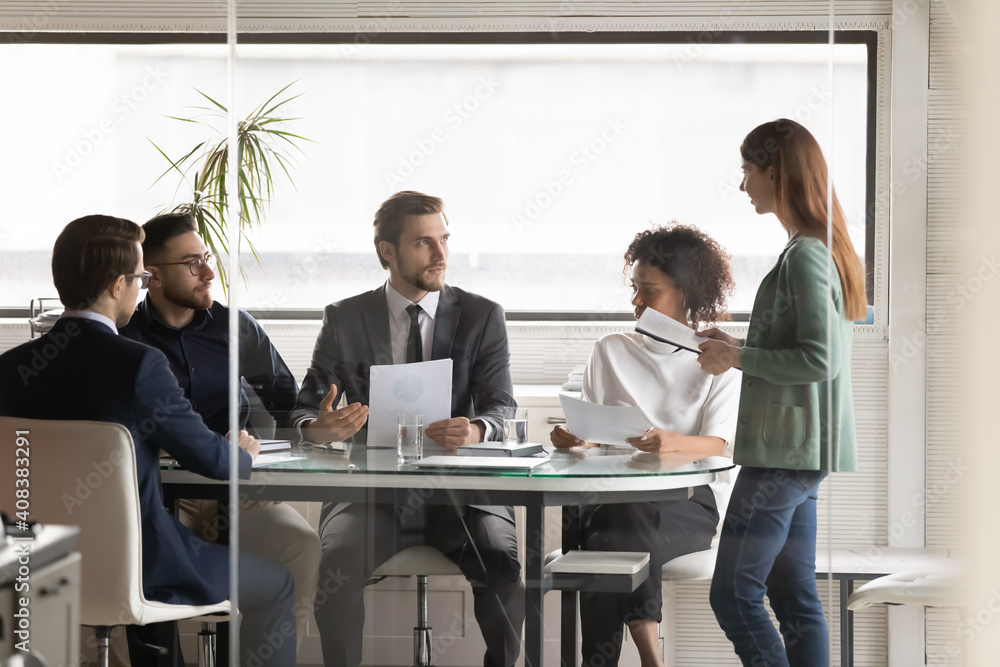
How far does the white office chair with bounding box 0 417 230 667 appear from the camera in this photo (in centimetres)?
187

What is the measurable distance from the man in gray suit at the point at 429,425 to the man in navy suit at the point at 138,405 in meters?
0.16

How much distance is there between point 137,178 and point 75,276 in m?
1.20

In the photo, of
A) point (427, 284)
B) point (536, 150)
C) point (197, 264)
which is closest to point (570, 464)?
point (427, 284)

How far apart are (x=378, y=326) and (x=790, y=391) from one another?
37.7 inches

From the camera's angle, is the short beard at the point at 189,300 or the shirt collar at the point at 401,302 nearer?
the shirt collar at the point at 401,302

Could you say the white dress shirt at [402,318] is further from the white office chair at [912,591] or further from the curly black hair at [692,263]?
the white office chair at [912,591]

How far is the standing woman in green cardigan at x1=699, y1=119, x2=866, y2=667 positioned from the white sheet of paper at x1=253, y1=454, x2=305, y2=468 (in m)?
1.01

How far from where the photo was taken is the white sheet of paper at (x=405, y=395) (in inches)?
82.2

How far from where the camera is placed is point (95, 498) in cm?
188

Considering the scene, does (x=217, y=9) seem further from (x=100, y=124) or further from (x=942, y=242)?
(x=942, y=242)

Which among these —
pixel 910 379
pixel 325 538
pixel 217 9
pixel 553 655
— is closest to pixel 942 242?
pixel 910 379

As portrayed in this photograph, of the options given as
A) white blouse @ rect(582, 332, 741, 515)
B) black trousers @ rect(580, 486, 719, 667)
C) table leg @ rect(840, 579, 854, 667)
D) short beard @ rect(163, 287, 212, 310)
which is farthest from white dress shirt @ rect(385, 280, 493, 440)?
table leg @ rect(840, 579, 854, 667)

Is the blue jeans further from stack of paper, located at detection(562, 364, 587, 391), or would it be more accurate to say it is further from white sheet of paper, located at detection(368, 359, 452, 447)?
white sheet of paper, located at detection(368, 359, 452, 447)

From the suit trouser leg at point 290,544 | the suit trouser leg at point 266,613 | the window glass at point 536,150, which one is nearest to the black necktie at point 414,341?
the window glass at point 536,150
